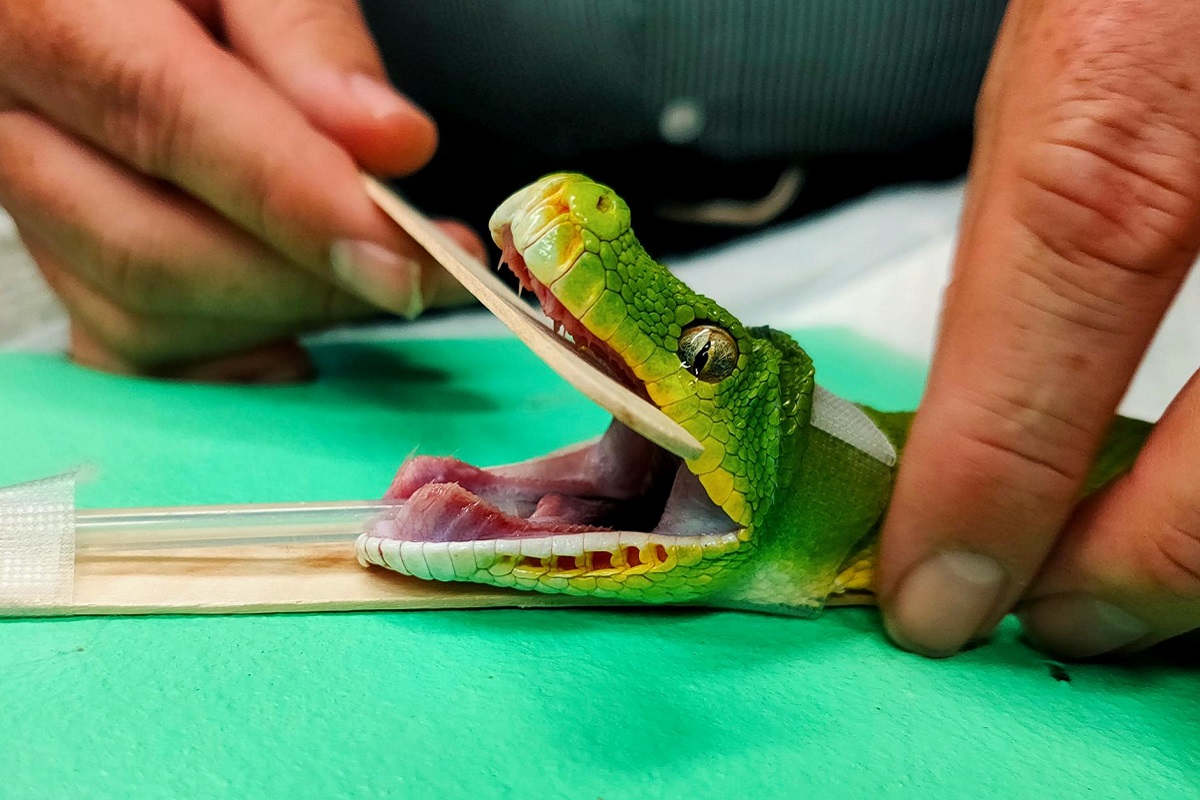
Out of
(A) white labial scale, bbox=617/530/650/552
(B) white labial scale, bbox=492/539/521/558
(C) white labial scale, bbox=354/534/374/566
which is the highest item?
(A) white labial scale, bbox=617/530/650/552

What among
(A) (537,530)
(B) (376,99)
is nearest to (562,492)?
(A) (537,530)

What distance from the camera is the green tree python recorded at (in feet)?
3.38

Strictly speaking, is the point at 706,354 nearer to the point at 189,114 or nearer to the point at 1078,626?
the point at 1078,626

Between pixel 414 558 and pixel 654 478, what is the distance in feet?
1.26

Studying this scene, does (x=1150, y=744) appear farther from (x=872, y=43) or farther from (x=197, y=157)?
(x=872, y=43)

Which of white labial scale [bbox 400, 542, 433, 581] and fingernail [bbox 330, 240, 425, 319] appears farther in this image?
fingernail [bbox 330, 240, 425, 319]

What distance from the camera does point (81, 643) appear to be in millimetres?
978

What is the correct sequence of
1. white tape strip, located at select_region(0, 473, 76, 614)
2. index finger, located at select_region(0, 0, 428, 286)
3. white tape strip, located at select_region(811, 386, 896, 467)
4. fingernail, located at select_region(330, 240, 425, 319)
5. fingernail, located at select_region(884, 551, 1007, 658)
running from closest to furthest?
white tape strip, located at select_region(0, 473, 76, 614)
fingernail, located at select_region(884, 551, 1007, 658)
white tape strip, located at select_region(811, 386, 896, 467)
index finger, located at select_region(0, 0, 428, 286)
fingernail, located at select_region(330, 240, 425, 319)

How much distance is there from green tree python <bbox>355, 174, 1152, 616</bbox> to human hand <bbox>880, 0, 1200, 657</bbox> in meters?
0.10

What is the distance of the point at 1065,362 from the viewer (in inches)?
41.3

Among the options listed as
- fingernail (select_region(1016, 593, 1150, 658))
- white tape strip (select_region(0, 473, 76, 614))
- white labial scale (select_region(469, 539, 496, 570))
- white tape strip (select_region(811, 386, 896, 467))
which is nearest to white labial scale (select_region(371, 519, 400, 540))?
white labial scale (select_region(469, 539, 496, 570))

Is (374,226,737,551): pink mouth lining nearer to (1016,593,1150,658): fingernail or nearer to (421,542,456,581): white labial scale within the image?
(421,542,456,581): white labial scale

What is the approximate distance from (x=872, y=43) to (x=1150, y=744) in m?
2.14

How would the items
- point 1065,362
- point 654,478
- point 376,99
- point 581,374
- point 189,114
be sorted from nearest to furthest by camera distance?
1. point 581,374
2. point 1065,362
3. point 654,478
4. point 189,114
5. point 376,99
